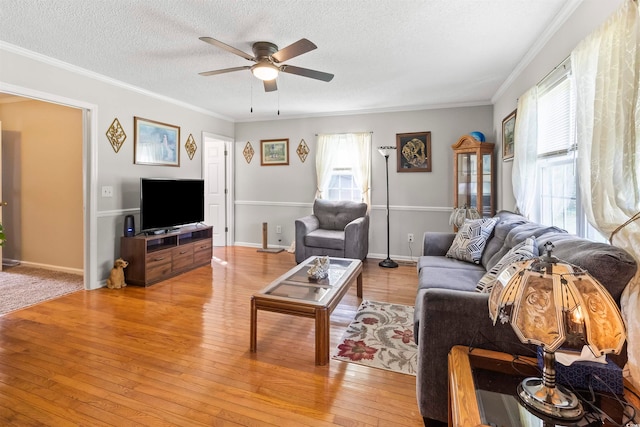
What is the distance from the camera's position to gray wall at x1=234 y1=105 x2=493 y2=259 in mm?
4926

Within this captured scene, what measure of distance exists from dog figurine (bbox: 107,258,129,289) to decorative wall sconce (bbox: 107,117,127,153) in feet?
4.49

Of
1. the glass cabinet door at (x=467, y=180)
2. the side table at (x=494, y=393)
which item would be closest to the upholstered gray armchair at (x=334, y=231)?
the glass cabinet door at (x=467, y=180)

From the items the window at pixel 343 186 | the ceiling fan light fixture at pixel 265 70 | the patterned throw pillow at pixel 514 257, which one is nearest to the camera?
the patterned throw pillow at pixel 514 257

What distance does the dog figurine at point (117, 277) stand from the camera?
3.68 m

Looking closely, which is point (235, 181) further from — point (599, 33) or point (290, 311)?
point (599, 33)

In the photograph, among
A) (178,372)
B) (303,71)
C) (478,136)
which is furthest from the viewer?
(478,136)

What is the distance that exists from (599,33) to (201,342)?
314 centimetres

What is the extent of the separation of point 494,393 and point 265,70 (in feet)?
8.60

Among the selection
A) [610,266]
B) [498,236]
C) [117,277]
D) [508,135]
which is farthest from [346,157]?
[610,266]

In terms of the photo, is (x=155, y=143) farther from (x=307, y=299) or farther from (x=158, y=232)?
(x=307, y=299)

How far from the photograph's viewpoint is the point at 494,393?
1127mm

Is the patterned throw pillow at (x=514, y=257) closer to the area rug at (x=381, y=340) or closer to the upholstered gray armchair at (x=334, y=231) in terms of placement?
the area rug at (x=381, y=340)

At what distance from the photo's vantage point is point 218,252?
5.67m

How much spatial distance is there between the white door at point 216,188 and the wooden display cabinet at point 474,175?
405 cm
